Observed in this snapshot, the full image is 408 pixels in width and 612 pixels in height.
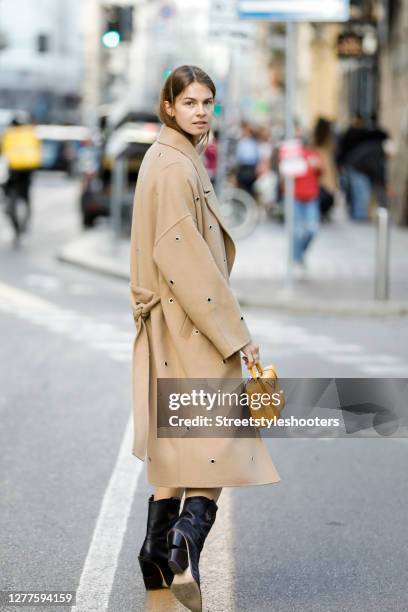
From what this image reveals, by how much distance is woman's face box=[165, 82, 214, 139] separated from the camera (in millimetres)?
4594

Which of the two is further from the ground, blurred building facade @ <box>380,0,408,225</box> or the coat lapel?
the coat lapel

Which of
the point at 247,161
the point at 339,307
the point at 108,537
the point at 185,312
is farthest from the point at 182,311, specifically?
the point at 247,161

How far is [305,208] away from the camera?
52.7 feet

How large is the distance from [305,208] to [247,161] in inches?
437

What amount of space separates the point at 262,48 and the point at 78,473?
52.7 metres

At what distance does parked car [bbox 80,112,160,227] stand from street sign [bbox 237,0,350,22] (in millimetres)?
7835

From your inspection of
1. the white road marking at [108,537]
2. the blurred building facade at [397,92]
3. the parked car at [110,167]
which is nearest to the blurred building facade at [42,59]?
the blurred building facade at [397,92]

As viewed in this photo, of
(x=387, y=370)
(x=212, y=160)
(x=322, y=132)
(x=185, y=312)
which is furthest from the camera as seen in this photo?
(x=212, y=160)

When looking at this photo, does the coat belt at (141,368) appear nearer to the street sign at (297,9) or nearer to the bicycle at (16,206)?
the street sign at (297,9)

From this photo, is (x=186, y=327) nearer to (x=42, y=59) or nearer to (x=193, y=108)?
(x=193, y=108)

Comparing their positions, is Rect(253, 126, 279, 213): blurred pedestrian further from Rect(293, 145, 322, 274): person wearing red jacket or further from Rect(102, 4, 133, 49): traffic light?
Rect(293, 145, 322, 274): person wearing red jacket

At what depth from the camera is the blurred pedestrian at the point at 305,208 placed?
620 inches

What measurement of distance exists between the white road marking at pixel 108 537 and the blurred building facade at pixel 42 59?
8904 centimetres

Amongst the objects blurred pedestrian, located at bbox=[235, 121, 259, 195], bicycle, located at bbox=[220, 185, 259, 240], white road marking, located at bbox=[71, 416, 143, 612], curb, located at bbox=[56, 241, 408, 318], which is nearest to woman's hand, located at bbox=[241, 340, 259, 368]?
white road marking, located at bbox=[71, 416, 143, 612]
